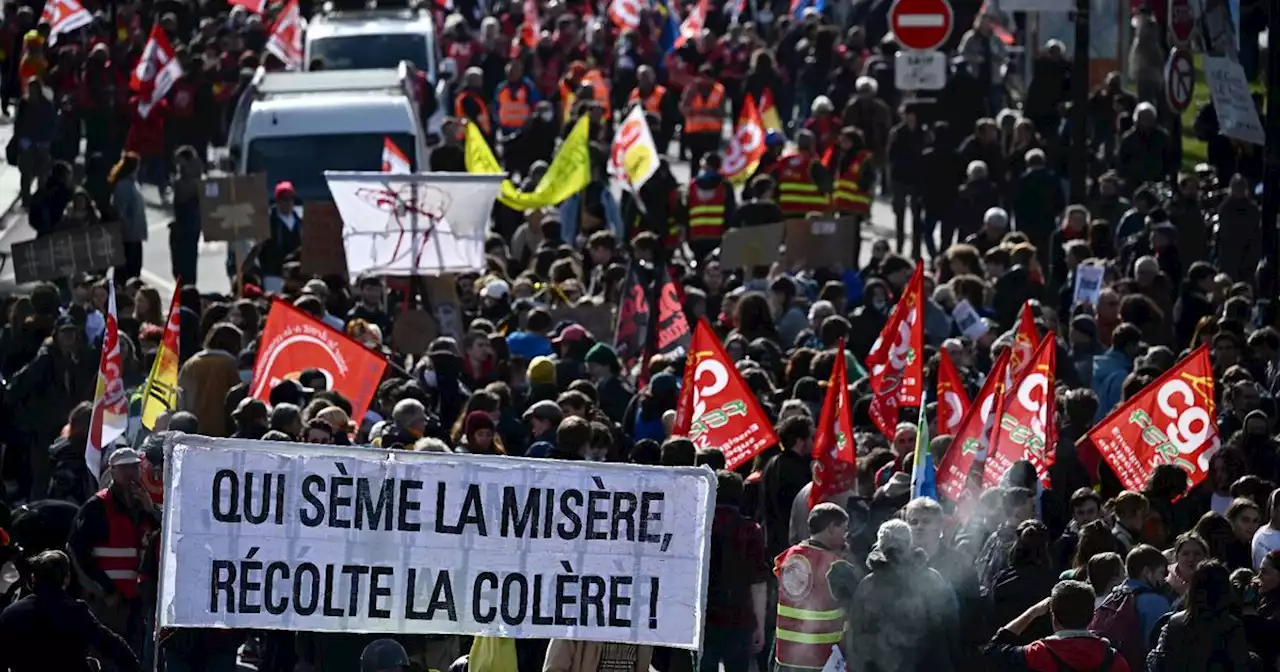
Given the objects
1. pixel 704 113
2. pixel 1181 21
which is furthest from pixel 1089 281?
pixel 704 113

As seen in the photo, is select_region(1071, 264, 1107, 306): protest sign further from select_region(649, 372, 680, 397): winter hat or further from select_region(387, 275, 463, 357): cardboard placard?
select_region(649, 372, 680, 397): winter hat

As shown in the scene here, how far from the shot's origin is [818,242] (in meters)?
19.8

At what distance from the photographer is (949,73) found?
27.4m

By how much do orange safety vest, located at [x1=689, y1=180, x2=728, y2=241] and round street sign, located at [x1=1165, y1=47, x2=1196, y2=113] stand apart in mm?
3891

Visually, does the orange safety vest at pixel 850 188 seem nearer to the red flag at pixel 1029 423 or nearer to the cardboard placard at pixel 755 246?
the cardboard placard at pixel 755 246

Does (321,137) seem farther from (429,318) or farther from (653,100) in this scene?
(653,100)

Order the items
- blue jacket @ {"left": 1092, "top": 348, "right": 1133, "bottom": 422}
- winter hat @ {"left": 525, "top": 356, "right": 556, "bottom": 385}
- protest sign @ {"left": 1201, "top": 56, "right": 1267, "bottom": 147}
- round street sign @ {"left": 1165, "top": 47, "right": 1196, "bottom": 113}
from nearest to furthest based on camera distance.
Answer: winter hat @ {"left": 525, "top": 356, "right": 556, "bottom": 385} < blue jacket @ {"left": 1092, "top": 348, "right": 1133, "bottom": 422} < protest sign @ {"left": 1201, "top": 56, "right": 1267, "bottom": 147} < round street sign @ {"left": 1165, "top": 47, "right": 1196, "bottom": 113}

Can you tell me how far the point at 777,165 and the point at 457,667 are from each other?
13.1m

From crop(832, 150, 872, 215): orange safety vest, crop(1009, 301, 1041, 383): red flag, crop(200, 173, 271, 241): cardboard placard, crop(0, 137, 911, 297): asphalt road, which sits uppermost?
crop(1009, 301, 1041, 383): red flag

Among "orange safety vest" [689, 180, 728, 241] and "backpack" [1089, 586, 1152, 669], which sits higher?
"backpack" [1089, 586, 1152, 669]

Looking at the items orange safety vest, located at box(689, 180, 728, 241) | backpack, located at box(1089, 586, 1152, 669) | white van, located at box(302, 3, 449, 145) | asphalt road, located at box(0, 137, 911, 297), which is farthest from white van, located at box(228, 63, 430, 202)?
backpack, located at box(1089, 586, 1152, 669)

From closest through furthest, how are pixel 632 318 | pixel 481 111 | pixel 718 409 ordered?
pixel 718 409, pixel 632 318, pixel 481 111

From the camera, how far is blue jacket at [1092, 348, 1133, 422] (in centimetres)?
1552

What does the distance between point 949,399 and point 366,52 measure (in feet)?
55.7
